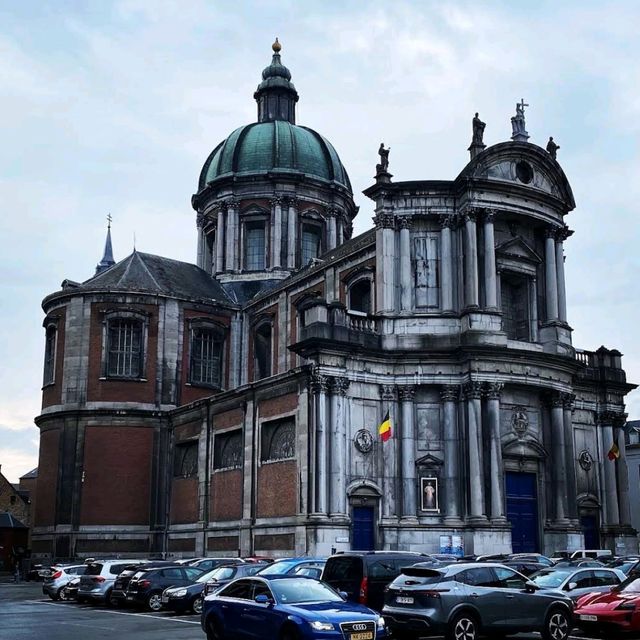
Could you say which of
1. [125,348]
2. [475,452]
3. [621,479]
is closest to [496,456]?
[475,452]

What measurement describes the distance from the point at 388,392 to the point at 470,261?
6016 millimetres

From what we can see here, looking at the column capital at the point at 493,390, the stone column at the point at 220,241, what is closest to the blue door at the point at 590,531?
the column capital at the point at 493,390

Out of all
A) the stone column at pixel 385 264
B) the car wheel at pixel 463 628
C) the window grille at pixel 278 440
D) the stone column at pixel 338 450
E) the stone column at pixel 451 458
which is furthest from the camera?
the stone column at pixel 385 264

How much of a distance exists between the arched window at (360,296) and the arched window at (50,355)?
57.4 ft

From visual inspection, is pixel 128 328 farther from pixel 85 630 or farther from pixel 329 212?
pixel 85 630

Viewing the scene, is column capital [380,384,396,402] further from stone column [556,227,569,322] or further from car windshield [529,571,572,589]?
car windshield [529,571,572,589]

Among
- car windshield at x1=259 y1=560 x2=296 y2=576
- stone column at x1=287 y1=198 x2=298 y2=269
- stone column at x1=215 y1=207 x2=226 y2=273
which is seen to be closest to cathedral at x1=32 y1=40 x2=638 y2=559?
stone column at x1=287 y1=198 x2=298 y2=269

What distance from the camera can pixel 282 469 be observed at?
37.7m

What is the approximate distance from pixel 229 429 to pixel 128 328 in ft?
34.1

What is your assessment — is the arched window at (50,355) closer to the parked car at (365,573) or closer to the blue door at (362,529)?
the blue door at (362,529)

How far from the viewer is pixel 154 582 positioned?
27188 millimetres

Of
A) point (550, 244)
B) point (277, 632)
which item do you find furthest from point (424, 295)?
point (277, 632)

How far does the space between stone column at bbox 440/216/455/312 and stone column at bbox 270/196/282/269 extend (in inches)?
720

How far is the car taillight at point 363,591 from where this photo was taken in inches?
795
